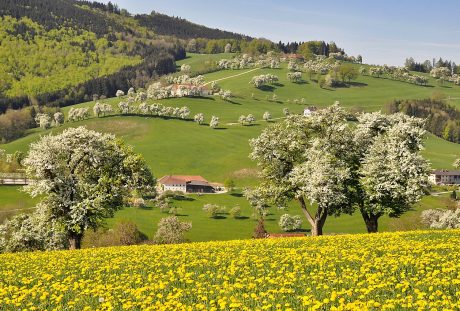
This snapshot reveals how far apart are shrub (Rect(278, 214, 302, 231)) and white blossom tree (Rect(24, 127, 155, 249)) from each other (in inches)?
3020

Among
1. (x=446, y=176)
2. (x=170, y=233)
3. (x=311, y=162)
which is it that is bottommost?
(x=170, y=233)

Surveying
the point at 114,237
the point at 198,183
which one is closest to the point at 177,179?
the point at 198,183

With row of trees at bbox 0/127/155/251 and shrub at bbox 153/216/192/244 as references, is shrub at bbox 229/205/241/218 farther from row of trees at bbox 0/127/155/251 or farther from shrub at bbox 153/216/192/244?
row of trees at bbox 0/127/155/251

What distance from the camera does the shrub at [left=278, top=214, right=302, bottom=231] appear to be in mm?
123875

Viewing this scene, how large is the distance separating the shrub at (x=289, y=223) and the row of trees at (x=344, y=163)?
7104 cm

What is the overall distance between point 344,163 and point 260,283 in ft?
120

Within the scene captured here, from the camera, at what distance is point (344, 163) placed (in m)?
49.5

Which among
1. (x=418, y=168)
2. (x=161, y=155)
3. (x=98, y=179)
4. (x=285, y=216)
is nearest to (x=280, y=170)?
(x=418, y=168)

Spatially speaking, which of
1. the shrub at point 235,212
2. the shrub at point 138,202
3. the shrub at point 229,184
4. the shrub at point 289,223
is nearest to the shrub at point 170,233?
the shrub at point 289,223

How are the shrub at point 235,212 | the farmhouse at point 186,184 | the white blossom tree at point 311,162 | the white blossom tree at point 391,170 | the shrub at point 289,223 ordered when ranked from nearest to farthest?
the white blossom tree at point 391,170
the white blossom tree at point 311,162
the shrub at point 289,223
the shrub at point 235,212
the farmhouse at point 186,184

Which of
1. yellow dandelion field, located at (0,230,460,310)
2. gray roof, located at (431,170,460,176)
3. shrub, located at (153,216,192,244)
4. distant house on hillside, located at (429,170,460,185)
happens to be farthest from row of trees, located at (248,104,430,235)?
gray roof, located at (431,170,460,176)

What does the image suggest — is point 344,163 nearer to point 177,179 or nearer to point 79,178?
point 79,178

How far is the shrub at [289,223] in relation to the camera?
123875 mm

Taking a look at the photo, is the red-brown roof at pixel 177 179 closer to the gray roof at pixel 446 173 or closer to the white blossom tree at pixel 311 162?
the gray roof at pixel 446 173
